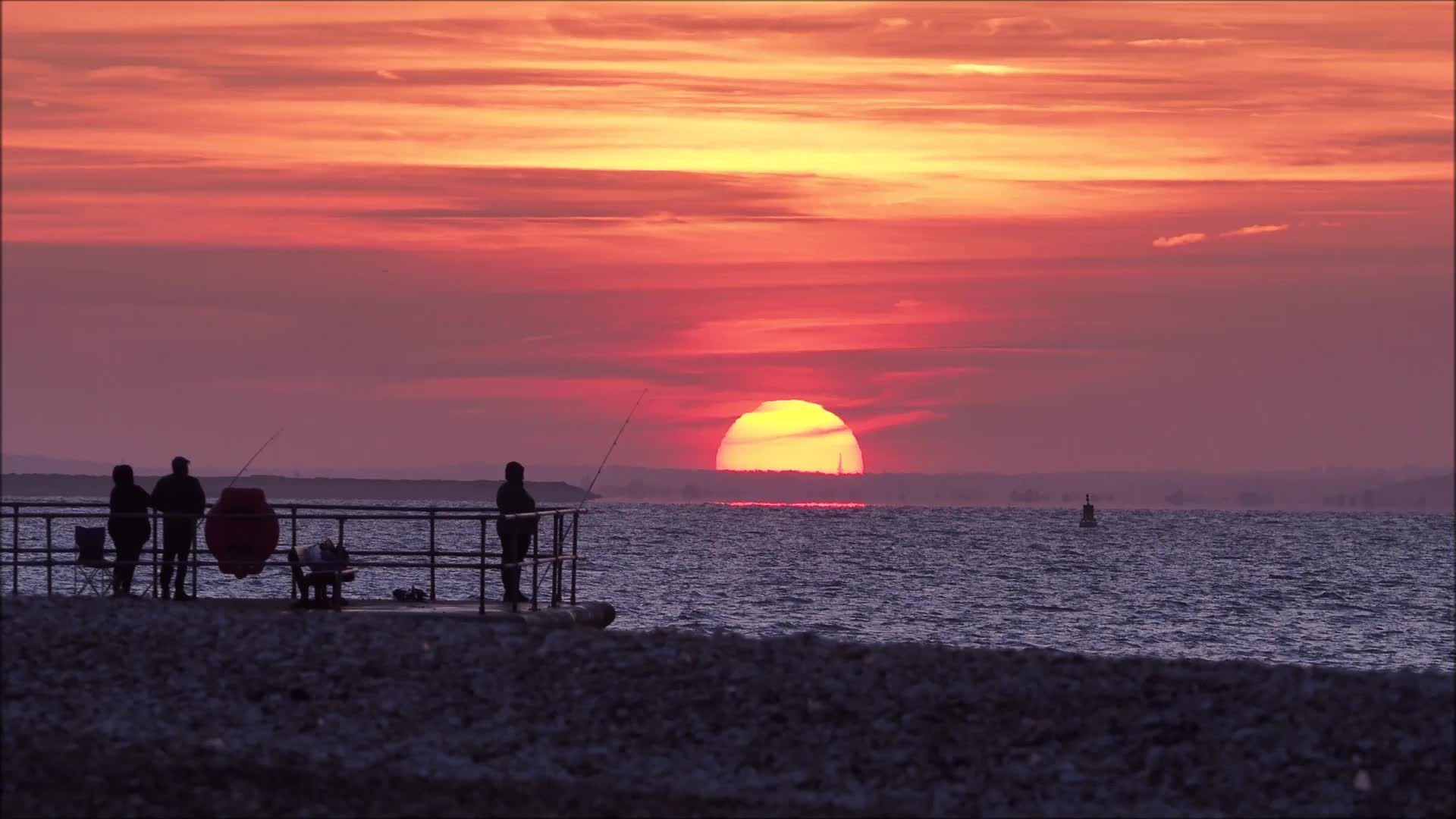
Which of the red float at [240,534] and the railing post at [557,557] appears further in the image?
the railing post at [557,557]

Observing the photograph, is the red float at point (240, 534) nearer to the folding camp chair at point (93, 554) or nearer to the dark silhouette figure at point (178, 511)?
the dark silhouette figure at point (178, 511)

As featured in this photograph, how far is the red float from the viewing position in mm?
23453

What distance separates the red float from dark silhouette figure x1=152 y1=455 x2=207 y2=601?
284mm

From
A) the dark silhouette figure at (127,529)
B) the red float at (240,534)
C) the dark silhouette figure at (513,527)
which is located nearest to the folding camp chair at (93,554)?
the dark silhouette figure at (127,529)

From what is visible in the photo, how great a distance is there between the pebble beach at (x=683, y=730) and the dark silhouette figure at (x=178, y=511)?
5572 mm

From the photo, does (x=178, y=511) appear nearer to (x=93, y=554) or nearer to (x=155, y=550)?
(x=155, y=550)

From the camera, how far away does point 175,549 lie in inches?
945

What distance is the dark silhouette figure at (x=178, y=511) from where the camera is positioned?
77.9 ft

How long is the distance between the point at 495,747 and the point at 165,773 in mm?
2625

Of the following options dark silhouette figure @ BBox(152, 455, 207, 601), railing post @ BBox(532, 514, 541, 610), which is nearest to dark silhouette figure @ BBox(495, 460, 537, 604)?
railing post @ BBox(532, 514, 541, 610)

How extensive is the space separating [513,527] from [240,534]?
364 centimetres

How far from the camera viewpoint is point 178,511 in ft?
78.9

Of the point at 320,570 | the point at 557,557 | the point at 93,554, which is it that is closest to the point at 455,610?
the point at 557,557

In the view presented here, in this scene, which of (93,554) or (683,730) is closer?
(683,730)
